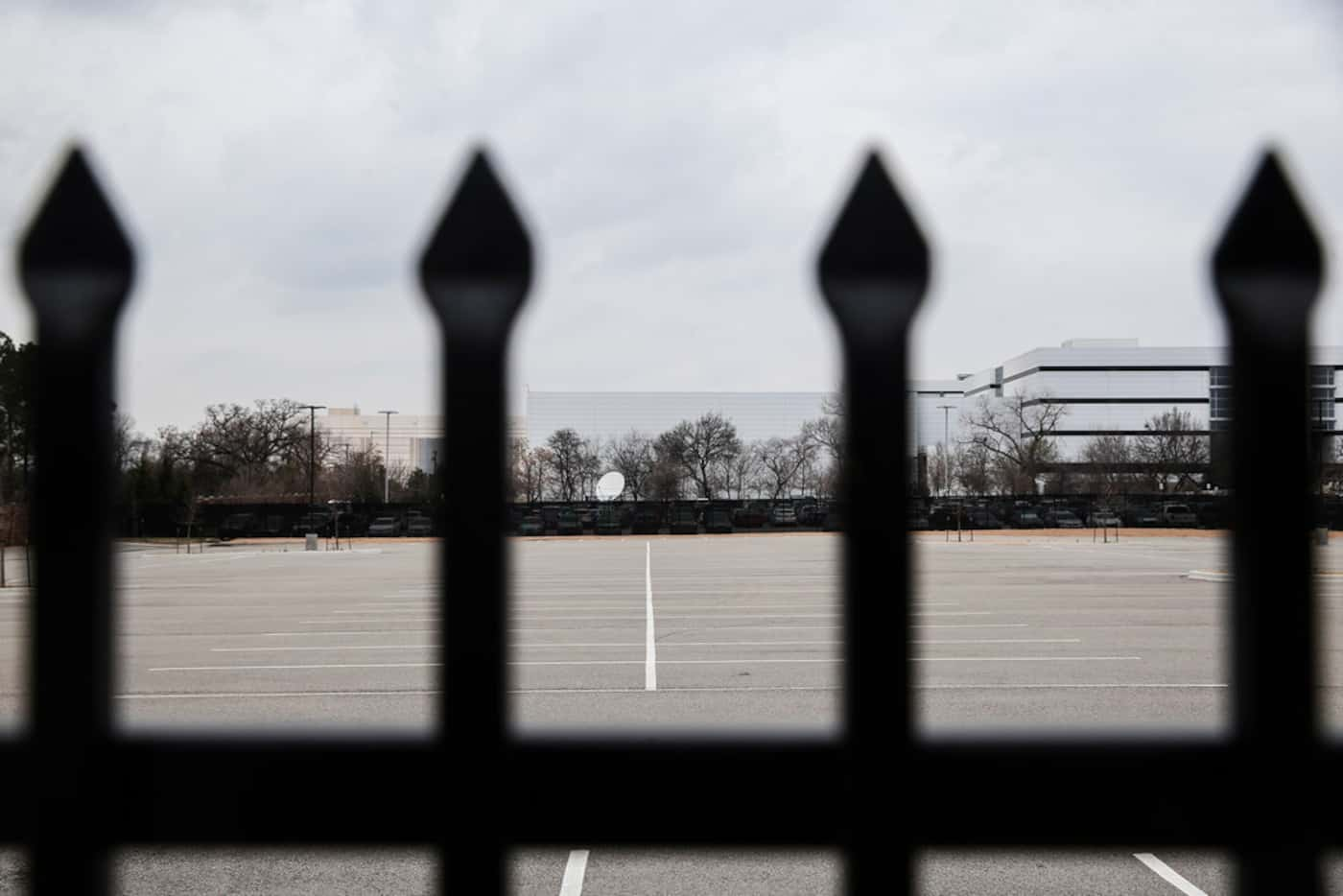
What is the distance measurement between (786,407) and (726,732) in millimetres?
110842

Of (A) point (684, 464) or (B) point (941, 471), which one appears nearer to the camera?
(B) point (941, 471)

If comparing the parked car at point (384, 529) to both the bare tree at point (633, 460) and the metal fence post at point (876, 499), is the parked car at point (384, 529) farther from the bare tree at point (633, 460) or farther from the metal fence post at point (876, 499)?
the metal fence post at point (876, 499)

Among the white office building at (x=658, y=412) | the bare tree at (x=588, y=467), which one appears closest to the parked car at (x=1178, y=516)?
the white office building at (x=658, y=412)

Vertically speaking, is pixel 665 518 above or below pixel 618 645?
above

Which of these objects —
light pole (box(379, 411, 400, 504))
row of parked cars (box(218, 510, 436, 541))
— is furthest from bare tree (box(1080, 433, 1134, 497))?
light pole (box(379, 411, 400, 504))

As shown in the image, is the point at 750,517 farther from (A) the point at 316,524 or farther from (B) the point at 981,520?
(A) the point at 316,524

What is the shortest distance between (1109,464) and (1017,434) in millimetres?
11554

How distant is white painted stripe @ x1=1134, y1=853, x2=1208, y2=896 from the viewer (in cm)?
571

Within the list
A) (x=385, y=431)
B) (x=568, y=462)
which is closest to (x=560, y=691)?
(x=568, y=462)

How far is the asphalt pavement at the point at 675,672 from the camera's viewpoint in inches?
236

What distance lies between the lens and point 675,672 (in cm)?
1302

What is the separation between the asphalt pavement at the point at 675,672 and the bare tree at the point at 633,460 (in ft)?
202

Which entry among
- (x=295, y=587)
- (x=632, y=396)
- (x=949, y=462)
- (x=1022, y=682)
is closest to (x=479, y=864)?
(x=1022, y=682)

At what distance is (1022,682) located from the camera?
40.1 feet
